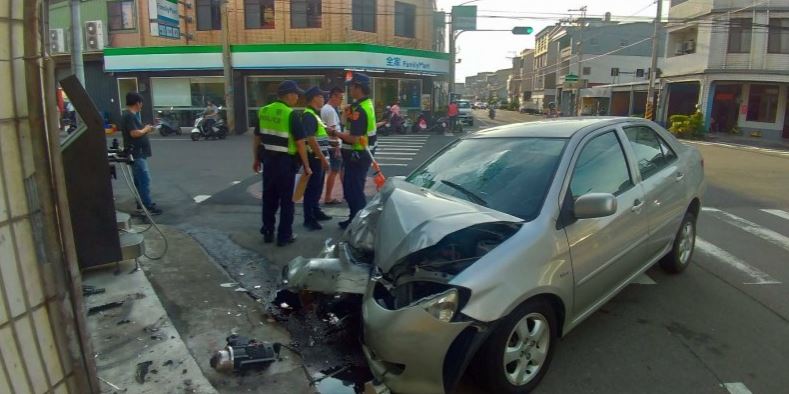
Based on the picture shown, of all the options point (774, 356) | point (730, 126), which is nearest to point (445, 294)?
point (774, 356)

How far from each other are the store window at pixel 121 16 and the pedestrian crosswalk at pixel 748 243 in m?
27.2

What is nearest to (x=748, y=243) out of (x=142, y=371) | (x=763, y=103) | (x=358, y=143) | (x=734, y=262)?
(x=734, y=262)

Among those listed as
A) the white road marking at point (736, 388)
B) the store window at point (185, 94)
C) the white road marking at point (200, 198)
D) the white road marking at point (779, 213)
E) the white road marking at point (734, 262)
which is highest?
the store window at point (185, 94)

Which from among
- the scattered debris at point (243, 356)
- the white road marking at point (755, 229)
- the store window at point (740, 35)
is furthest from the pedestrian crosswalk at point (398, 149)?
the store window at point (740, 35)

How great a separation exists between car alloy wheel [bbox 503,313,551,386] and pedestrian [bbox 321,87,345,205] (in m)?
5.22

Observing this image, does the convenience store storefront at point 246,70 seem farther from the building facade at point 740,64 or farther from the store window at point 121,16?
the building facade at point 740,64

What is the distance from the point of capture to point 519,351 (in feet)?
9.75

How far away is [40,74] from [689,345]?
409cm

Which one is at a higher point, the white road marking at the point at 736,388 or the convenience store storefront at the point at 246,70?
the convenience store storefront at the point at 246,70

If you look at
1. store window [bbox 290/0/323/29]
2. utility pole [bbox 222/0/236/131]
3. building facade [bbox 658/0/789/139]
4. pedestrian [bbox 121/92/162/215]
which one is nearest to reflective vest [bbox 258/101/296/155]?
pedestrian [bbox 121/92/162/215]

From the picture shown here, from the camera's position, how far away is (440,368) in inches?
107

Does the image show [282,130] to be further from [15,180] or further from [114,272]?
[15,180]

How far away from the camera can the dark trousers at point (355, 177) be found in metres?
6.62

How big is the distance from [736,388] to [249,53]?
23672 mm
